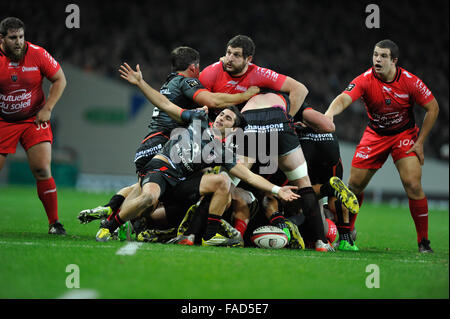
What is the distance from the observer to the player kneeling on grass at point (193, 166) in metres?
5.94

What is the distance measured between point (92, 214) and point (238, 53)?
2.52m

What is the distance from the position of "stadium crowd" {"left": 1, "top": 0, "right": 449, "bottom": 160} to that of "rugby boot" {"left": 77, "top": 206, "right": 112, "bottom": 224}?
1291 cm

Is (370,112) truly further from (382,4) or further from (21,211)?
(382,4)

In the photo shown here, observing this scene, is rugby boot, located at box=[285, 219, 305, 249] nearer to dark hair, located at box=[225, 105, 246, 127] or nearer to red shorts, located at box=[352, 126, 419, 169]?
dark hair, located at box=[225, 105, 246, 127]

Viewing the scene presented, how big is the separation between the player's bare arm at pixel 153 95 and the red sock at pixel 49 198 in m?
1.72

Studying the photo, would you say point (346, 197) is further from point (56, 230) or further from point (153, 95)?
point (56, 230)

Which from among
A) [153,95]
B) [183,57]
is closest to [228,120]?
[153,95]

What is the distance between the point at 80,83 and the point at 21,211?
9.65 m

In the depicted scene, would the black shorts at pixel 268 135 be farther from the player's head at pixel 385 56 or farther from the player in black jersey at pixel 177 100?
the player's head at pixel 385 56

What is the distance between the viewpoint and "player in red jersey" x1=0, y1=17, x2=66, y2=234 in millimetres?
6824

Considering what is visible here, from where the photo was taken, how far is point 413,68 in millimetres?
20953

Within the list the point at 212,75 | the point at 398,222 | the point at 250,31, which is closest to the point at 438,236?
the point at 398,222

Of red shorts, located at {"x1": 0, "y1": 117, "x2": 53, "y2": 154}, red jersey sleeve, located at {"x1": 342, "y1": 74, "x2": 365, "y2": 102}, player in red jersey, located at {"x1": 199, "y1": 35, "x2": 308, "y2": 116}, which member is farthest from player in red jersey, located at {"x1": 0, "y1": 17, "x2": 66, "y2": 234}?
red jersey sleeve, located at {"x1": 342, "y1": 74, "x2": 365, "y2": 102}

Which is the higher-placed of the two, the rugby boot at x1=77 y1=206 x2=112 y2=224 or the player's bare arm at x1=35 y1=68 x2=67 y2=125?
the player's bare arm at x1=35 y1=68 x2=67 y2=125
